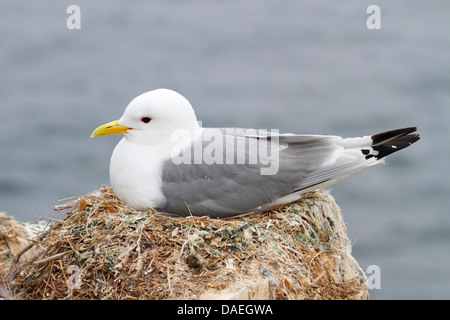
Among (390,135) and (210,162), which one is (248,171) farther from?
(390,135)

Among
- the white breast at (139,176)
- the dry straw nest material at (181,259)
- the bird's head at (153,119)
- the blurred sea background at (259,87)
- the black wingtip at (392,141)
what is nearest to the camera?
the dry straw nest material at (181,259)

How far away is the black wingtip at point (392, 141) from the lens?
6.70 m

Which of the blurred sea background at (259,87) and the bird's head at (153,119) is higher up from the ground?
the blurred sea background at (259,87)

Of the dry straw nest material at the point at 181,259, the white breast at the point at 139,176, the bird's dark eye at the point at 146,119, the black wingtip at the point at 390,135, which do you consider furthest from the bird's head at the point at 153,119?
the black wingtip at the point at 390,135

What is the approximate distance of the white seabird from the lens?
249 inches

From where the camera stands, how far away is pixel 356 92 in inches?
600

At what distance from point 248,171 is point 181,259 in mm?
1222

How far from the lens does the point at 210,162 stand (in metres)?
6.37

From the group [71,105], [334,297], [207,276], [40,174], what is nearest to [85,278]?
[207,276]

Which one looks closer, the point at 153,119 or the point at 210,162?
the point at 210,162

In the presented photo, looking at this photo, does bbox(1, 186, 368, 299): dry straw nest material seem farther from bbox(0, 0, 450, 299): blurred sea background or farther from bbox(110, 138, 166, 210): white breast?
bbox(0, 0, 450, 299): blurred sea background

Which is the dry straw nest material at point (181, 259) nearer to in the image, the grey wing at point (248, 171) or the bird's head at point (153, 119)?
the grey wing at point (248, 171)

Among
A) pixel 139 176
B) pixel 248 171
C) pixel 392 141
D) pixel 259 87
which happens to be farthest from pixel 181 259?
pixel 259 87

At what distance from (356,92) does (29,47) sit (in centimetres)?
714
